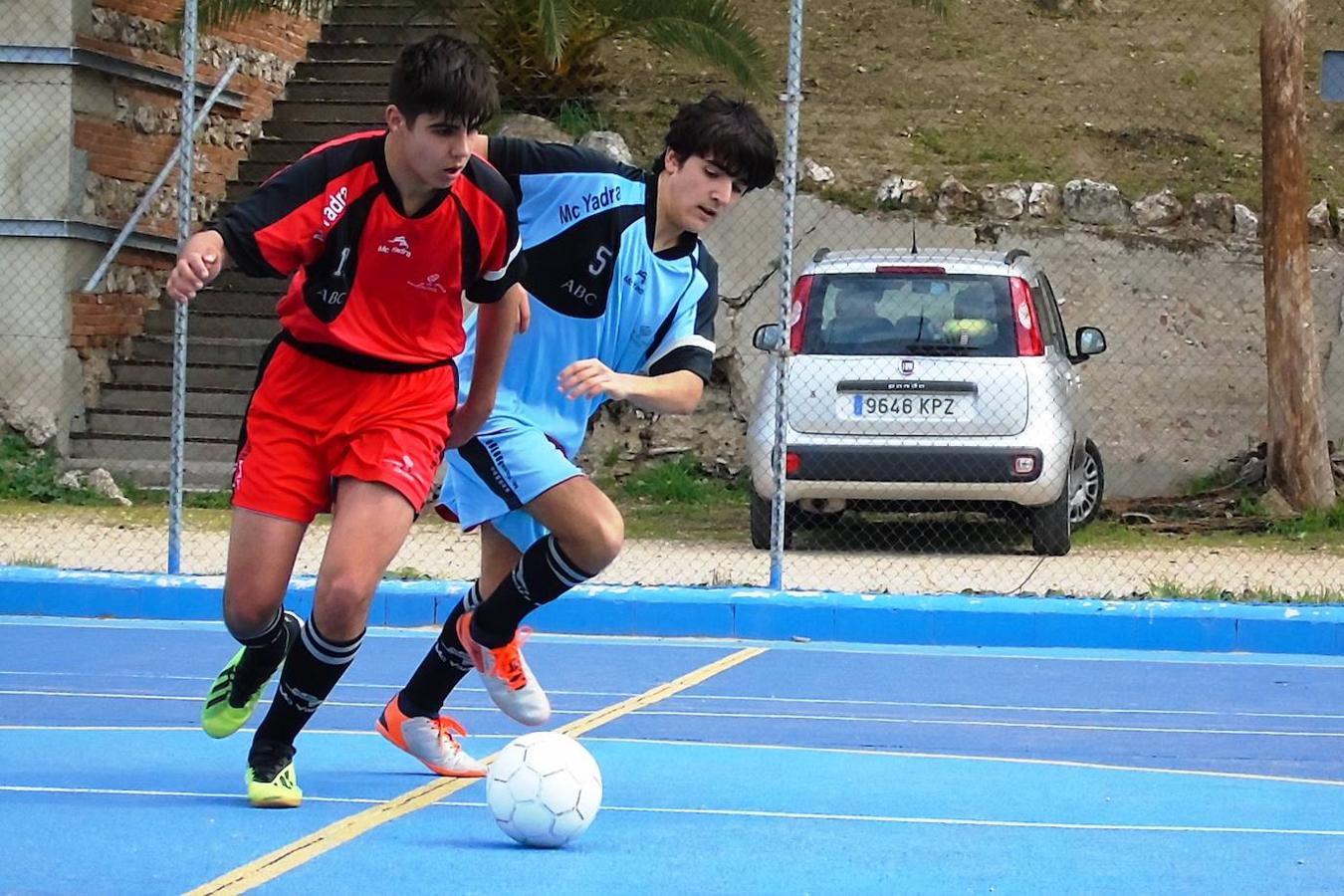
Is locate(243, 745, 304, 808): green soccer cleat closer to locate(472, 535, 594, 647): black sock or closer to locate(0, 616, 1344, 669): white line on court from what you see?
locate(472, 535, 594, 647): black sock

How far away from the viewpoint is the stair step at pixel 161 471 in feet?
53.8

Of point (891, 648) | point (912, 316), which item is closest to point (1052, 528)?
point (912, 316)

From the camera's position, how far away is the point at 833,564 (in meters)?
13.0

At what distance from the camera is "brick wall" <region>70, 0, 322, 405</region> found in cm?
1681

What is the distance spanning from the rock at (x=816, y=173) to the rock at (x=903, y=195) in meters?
0.46

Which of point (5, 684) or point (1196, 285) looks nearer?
point (5, 684)

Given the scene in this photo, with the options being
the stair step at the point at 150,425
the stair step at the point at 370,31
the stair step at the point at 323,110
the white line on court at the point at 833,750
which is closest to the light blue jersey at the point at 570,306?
the white line on court at the point at 833,750

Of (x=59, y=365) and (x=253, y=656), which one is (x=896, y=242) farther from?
(x=253, y=656)

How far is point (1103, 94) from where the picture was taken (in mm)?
20844

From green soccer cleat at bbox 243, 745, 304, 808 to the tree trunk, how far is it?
10.9m

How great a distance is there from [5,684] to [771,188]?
32.5ft

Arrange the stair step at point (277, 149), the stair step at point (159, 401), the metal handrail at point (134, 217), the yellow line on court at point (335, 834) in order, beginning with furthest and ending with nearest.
A: the stair step at point (277, 149) → the stair step at point (159, 401) → the metal handrail at point (134, 217) → the yellow line on court at point (335, 834)

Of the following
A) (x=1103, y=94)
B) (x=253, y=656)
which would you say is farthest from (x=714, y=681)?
(x=1103, y=94)

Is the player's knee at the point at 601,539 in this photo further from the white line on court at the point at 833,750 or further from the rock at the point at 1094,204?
the rock at the point at 1094,204
